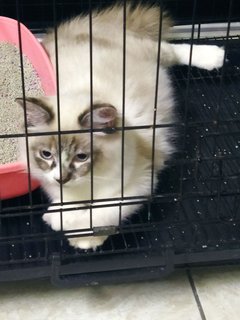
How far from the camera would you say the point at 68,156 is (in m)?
1.35

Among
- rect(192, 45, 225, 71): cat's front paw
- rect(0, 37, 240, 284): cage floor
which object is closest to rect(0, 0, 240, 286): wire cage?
rect(0, 37, 240, 284): cage floor

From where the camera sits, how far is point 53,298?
1450 mm

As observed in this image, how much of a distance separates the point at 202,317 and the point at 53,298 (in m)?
0.35

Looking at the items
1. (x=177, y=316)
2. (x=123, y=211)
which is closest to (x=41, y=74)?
(x=123, y=211)

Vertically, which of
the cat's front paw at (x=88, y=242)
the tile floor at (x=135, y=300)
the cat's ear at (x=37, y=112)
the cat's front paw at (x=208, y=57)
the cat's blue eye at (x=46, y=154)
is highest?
the cat's front paw at (x=208, y=57)

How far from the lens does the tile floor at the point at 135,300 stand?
1414 millimetres

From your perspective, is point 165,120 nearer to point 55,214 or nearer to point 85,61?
point 85,61

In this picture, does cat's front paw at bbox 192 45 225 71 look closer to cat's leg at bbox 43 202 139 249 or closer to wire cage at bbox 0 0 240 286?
wire cage at bbox 0 0 240 286

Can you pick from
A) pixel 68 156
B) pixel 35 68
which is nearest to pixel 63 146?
pixel 68 156

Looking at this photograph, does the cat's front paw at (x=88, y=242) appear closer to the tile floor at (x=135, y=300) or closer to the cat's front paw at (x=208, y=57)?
the tile floor at (x=135, y=300)

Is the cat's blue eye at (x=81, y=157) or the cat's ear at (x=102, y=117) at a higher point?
the cat's ear at (x=102, y=117)

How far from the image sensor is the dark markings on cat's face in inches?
53.2

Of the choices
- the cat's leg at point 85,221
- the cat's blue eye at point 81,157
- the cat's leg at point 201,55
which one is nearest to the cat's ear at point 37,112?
the cat's blue eye at point 81,157

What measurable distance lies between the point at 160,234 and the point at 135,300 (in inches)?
6.6
